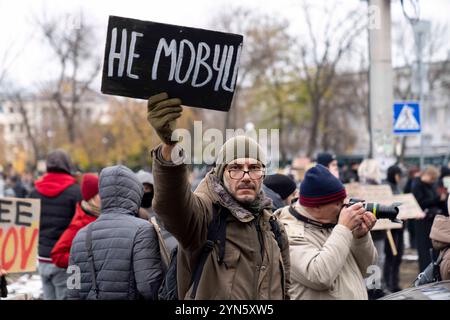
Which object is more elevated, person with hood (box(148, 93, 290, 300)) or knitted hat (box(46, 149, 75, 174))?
knitted hat (box(46, 149, 75, 174))

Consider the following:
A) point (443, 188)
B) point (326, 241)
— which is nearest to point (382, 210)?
point (326, 241)

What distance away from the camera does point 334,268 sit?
4.15 meters

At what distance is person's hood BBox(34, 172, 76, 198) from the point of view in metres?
7.61

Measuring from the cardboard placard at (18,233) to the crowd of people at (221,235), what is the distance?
349mm

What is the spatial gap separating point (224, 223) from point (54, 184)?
14.4ft

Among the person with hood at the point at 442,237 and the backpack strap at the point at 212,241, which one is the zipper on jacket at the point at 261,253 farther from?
the person with hood at the point at 442,237

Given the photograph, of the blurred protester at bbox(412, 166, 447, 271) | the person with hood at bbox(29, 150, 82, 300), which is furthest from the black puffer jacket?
the blurred protester at bbox(412, 166, 447, 271)

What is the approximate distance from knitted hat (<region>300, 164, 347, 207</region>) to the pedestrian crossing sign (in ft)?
27.6

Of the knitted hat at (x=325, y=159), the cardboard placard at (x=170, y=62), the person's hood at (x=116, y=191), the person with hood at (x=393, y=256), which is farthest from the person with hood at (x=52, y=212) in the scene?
the person with hood at (x=393, y=256)

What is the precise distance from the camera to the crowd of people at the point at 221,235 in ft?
11.1

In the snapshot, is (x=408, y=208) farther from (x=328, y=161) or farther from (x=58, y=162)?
(x=58, y=162)

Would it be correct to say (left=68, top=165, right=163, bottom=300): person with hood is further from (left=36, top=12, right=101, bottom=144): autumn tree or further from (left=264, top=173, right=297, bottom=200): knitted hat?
(left=36, top=12, right=101, bottom=144): autumn tree

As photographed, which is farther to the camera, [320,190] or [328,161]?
[328,161]

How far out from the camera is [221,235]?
141 inches
